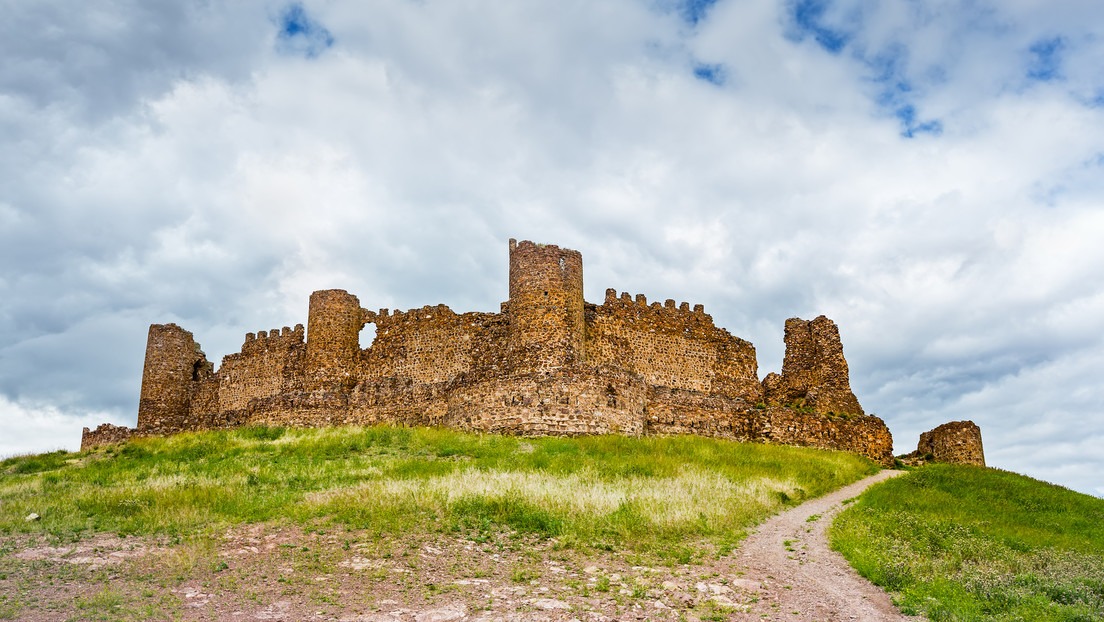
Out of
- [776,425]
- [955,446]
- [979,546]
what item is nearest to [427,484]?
[979,546]

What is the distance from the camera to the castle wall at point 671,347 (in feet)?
113

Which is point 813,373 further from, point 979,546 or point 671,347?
point 979,546

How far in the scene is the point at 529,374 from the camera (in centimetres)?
2753

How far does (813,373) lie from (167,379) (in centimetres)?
2930

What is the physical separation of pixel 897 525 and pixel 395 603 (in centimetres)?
972

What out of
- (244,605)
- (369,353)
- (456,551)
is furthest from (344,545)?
(369,353)

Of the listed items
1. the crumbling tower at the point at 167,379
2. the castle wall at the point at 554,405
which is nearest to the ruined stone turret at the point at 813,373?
the castle wall at the point at 554,405

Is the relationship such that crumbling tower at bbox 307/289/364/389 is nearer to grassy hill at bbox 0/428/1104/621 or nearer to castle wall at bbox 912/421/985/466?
grassy hill at bbox 0/428/1104/621

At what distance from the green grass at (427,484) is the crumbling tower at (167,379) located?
13370mm

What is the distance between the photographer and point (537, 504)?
1498cm

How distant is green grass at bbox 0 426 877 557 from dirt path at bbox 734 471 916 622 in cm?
79

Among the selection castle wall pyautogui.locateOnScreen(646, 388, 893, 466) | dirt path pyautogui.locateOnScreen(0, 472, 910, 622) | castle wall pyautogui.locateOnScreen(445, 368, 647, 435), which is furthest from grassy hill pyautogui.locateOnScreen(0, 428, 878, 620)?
castle wall pyautogui.locateOnScreen(646, 388, 893, 466)

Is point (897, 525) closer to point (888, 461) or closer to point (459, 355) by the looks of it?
point (888, 461)

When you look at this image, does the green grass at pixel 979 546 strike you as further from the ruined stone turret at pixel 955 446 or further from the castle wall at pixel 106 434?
the castle wall at pixel 106 434
